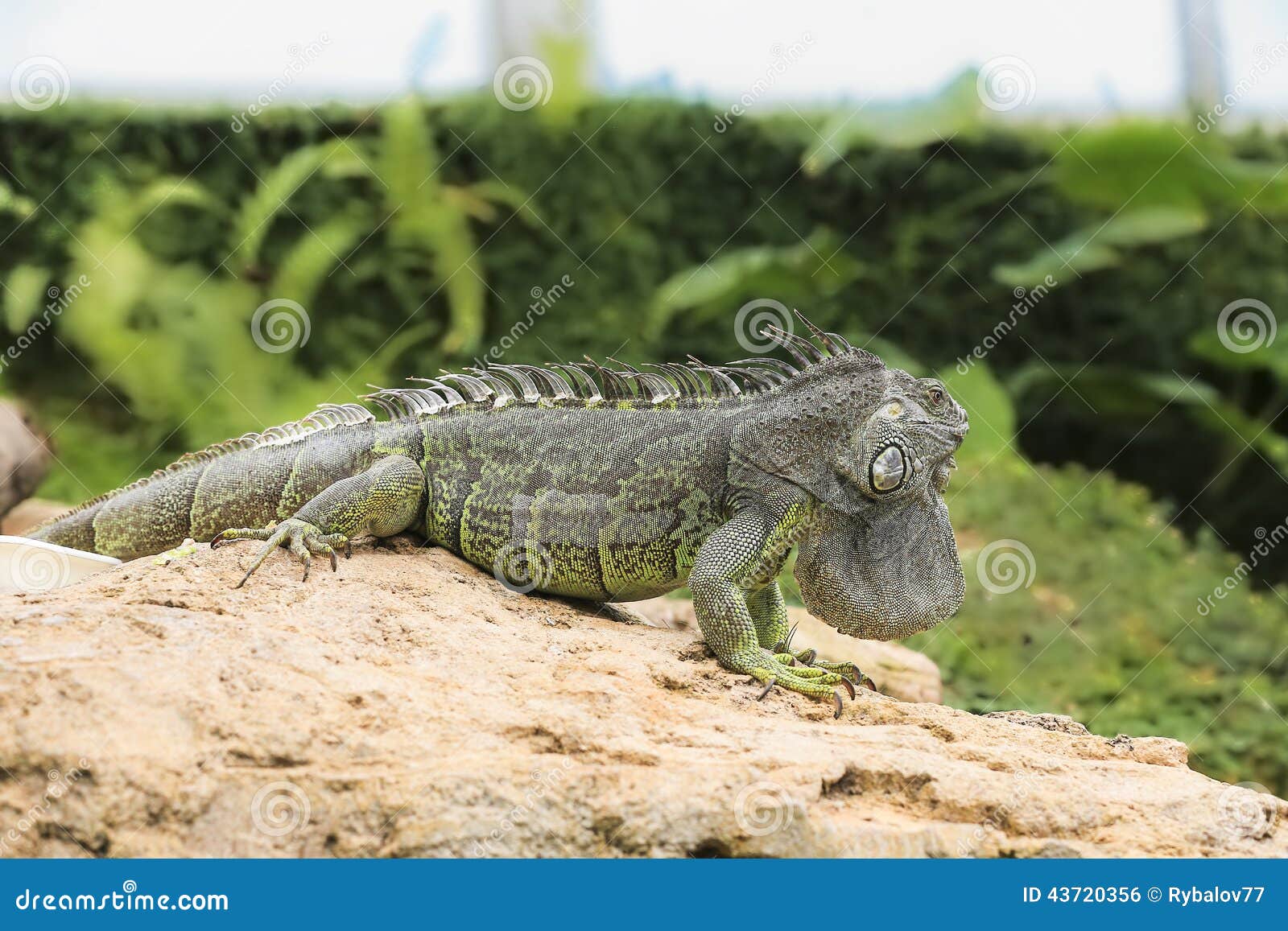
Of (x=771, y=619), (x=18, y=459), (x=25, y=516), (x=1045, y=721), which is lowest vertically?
(x=1045, y=721)

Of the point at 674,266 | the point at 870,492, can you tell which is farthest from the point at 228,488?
the point at 674,266

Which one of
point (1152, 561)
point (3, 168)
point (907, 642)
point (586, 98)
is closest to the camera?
point (907, 642)

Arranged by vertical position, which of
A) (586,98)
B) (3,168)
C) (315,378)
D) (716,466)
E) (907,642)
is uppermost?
(586,98)

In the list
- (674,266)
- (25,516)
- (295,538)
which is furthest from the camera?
(674,266)

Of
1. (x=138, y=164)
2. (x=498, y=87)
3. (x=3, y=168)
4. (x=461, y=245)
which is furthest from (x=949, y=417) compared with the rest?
(x=3, y=168)

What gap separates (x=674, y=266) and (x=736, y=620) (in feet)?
32.8

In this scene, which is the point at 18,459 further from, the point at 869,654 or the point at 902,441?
the point at 902,441

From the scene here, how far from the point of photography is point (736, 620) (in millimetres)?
5938

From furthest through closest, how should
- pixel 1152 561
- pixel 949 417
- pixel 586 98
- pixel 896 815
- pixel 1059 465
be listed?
pixel 1059 465 < pixel 586 98 < pixel 1152 561 < pixel 949 417 < pixel 896 815

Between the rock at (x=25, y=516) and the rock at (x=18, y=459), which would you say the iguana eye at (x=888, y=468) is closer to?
the rock at (x=25, y=516)

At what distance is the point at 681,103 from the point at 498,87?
243 centimetres

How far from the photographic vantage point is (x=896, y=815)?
Answer: 4.62 metres

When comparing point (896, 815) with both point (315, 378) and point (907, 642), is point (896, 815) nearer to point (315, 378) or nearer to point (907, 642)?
point (907, 642)

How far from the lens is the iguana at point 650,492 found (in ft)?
20.4
